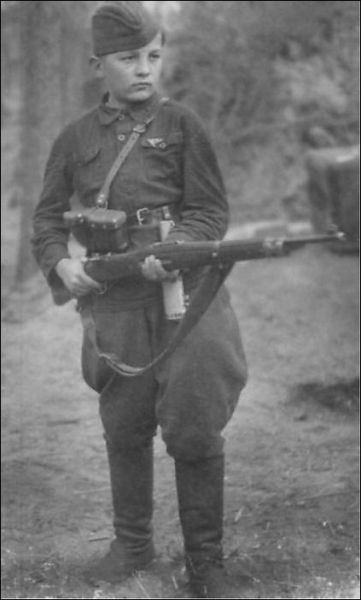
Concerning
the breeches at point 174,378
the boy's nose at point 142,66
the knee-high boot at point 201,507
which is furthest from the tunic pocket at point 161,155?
the knee-high boot at point 201,507

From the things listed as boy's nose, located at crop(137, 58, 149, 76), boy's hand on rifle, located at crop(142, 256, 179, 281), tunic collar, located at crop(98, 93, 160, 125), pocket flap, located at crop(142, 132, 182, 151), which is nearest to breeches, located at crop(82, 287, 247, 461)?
boy's hand on rifle, located at crop(142, 256, 179, 281)

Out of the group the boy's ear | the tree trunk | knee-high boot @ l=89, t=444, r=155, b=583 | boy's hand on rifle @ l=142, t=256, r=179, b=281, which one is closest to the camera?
boy's hand on rifle @ l=142, t=256, r=179, b=281

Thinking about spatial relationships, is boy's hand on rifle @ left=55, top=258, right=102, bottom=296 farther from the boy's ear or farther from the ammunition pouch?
the boy's ear

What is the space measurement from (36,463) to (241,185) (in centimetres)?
531

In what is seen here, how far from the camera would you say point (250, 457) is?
17.7 ft

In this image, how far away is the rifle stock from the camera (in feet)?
11.3

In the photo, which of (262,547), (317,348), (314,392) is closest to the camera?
(262,547)

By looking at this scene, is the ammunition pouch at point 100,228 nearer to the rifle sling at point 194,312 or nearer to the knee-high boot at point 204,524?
the rifle sling at point 194,312

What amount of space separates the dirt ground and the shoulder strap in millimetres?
1375

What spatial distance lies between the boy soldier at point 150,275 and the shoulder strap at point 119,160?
1 centimetres

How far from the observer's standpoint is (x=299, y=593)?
4.08 meters

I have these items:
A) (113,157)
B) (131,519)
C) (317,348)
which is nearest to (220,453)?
(131,519)

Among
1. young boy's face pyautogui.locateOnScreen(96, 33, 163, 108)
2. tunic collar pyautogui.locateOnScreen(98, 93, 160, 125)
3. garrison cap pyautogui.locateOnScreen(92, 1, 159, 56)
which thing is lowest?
tunic collar pyautogui.locateOnScreen(98, 93, 160, 125)

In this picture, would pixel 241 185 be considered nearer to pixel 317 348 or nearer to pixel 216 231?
pixel 317 348
